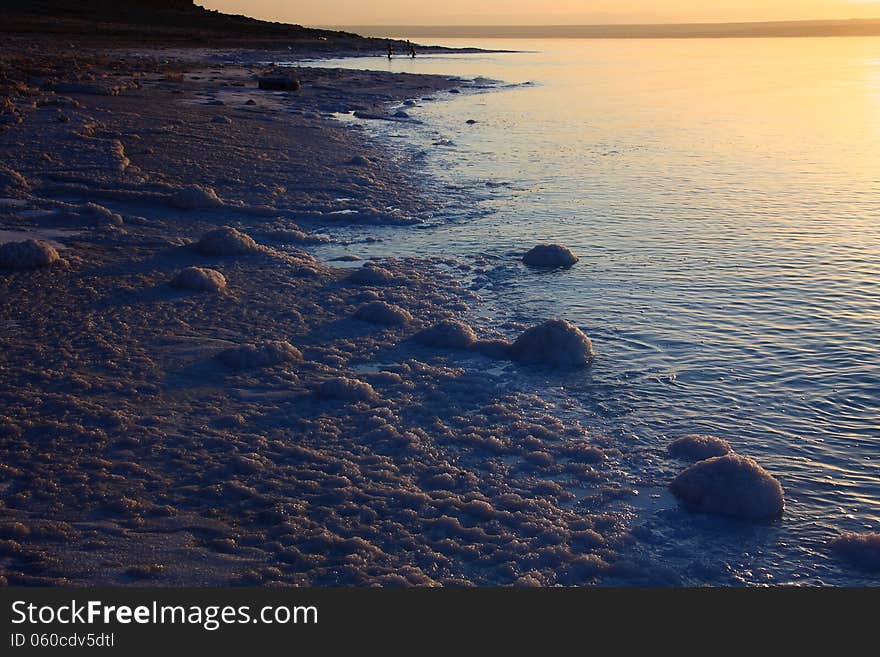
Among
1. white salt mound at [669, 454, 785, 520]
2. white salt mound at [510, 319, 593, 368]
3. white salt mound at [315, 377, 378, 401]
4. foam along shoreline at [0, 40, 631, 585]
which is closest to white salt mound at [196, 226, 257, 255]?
foam along shoreline at [0, 40, 631, 585]

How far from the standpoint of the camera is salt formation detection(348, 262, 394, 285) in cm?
952

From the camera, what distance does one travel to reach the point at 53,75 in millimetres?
26594

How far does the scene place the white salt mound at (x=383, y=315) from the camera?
822cm

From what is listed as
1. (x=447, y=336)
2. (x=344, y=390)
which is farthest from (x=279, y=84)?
(x=344, y=390)

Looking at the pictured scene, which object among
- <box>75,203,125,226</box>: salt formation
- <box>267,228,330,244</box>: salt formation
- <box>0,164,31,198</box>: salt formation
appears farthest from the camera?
<box>0,164,31,198</box>: salt formation

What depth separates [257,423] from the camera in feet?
19.7

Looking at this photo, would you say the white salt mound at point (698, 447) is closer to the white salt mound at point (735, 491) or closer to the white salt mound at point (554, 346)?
the white salt mound at point (735, 491)

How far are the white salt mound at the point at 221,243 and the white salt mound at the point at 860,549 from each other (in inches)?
300

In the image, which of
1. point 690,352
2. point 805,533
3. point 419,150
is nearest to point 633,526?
point 805,533

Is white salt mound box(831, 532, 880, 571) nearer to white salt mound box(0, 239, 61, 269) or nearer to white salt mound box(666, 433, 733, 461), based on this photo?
white salt mound box(666, 433, 733, 461)

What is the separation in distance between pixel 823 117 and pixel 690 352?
25551 millimetres

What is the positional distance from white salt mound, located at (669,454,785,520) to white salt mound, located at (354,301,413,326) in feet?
12.6

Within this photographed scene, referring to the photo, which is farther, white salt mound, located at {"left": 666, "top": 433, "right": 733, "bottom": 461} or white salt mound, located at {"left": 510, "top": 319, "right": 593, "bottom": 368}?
white salt mound, located at {"left": 510, "top": 319, "right": 593, "bottom": 368}

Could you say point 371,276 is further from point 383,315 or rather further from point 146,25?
point 146,25
